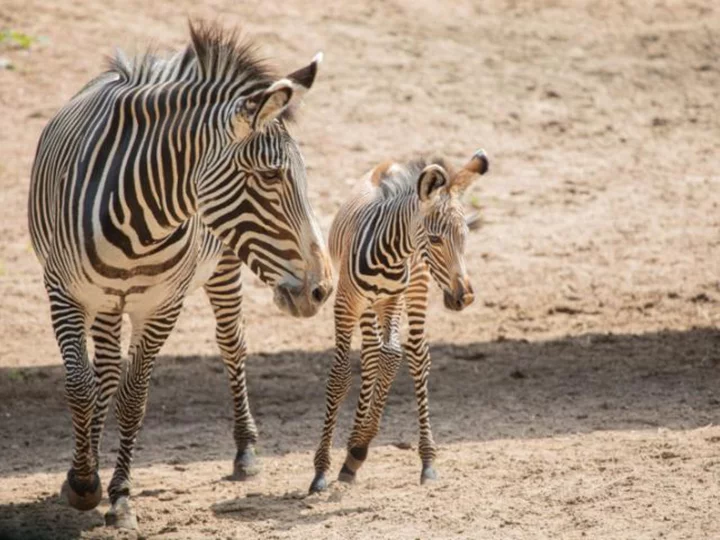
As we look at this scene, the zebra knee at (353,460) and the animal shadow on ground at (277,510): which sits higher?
the zebra knee at (353,460)

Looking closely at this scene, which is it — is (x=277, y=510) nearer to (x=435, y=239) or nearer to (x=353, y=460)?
(x=353, y=460)

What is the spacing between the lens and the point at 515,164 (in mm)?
15359

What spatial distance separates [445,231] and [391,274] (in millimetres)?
564

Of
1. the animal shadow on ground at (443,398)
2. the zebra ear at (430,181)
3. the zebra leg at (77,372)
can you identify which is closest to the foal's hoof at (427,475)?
the animal shadow on ground at (443,398)

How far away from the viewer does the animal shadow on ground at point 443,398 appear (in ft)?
31.2

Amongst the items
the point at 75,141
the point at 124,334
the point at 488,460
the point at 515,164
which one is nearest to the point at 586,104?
the point at 515,164

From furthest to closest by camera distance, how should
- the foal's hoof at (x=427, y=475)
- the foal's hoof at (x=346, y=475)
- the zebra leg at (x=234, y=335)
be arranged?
1. the zebra leg at (x=234, y=335)
2. the foal's hoof at (x=346, y=475)
3. the foal's hoof at (x=427, y=475)

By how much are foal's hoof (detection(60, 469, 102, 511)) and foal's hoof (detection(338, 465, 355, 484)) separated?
66.2 inches

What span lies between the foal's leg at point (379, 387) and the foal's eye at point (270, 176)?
2.20 metres

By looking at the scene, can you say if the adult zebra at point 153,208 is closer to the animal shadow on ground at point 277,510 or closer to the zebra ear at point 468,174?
the animal shadow on ground at point 277,510

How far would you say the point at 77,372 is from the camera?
7.33 m

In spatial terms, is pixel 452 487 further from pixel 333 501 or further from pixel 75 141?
pixel 75 141

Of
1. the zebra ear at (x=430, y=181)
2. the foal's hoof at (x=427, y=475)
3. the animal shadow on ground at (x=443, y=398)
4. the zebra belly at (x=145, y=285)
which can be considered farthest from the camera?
the animal shadow on ground at (x=443, y=398)

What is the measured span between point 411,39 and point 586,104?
9.37 feet
